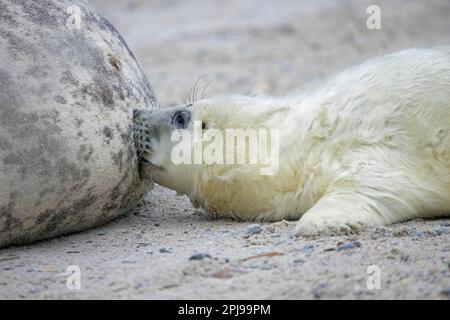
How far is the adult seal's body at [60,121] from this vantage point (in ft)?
12.6

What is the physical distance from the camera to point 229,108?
187 inches

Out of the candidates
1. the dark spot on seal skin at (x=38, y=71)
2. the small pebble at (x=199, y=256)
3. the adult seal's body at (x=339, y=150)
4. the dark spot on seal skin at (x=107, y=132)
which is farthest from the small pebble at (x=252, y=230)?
the dark spot on seal skin at (x=38, y=71)

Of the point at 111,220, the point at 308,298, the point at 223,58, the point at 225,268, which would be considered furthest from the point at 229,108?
the point at 223,58

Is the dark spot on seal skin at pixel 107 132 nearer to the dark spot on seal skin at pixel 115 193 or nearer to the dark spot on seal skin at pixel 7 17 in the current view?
the dark spot on seal skin at pixel 115 193

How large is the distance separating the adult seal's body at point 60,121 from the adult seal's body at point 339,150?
0.96 feet

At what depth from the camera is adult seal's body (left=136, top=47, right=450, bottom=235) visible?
13.6 ft

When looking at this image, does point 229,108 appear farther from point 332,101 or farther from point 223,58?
point 223,58

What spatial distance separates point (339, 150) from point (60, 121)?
1564mm

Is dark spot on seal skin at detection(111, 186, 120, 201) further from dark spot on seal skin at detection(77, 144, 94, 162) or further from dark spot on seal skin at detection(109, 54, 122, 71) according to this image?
dark spot on seal skin at detection(109, 54, 122, 71)

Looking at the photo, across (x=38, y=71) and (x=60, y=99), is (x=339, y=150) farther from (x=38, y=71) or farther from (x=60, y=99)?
(x=38, y=71)

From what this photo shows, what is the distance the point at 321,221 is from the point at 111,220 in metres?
1.38

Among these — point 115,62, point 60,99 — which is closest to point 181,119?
point 115,62

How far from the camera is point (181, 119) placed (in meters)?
4.73
